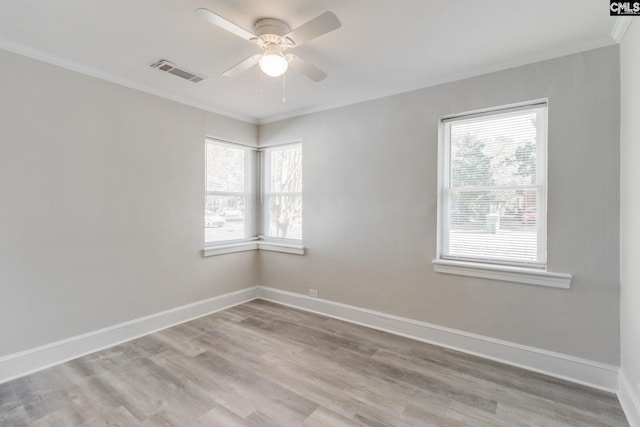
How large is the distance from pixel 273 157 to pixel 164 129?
1.53 meters

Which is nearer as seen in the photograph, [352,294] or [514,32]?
[514,32]

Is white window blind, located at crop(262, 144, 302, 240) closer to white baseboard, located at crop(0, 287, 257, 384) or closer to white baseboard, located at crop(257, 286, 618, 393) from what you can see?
white baseboard, located at crop(257, 286, 618, 393)

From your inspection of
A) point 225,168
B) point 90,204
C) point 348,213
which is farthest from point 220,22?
point 225,168

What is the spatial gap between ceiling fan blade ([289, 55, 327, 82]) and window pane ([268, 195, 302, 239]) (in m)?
2.07

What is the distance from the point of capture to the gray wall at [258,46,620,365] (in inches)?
92.7

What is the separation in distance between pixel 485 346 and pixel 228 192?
11.3ft

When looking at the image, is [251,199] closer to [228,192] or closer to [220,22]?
[228,192]

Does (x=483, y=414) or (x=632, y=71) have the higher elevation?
(x=632, y=71)

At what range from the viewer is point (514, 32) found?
2.22m

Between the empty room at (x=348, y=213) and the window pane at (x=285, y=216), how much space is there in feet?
1.76

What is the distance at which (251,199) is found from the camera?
4613mm

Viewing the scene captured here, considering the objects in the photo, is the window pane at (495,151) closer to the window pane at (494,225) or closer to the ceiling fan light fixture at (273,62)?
the window pane at (494,225)

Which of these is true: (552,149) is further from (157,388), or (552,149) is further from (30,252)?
(30,252)

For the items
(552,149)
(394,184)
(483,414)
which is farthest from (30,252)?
(552,149)
